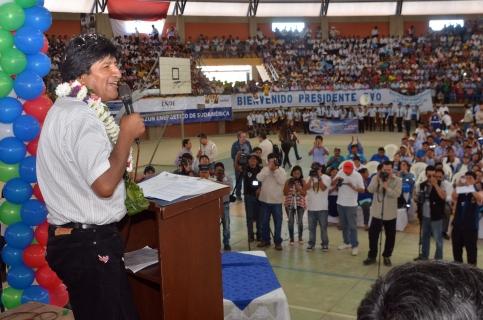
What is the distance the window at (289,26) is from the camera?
3300 cm

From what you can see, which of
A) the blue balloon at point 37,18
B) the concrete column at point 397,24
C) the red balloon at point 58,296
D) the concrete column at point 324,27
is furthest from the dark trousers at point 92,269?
the concrete column at point 397,24

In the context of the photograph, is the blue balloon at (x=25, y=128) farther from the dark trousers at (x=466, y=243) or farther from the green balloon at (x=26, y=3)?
the dark trousers at (x=466, y=243)

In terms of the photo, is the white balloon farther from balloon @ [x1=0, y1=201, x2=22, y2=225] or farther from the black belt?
the black belt

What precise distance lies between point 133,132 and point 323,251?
24.4ft

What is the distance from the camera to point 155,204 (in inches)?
91.4

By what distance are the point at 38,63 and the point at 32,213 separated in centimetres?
142

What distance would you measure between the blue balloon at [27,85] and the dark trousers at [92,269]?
3.08 meters

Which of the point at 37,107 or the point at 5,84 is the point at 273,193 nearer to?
the point at 37,107

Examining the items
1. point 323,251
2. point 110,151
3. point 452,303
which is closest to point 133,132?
point 110,151

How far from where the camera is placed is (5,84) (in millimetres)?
4812

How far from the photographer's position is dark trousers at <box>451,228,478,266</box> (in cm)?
764

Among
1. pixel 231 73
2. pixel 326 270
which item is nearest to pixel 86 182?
pixel 326 270

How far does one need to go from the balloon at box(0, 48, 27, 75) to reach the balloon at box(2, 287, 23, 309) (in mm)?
2061

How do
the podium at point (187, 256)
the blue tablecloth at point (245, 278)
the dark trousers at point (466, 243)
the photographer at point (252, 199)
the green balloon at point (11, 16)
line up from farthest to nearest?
the photographer at point (252, 199), the dark trousers at point (466, 243), the green balloon at point (11, 16), the blue tablecloth at point (245, 278), the podium at point (187, 256)
